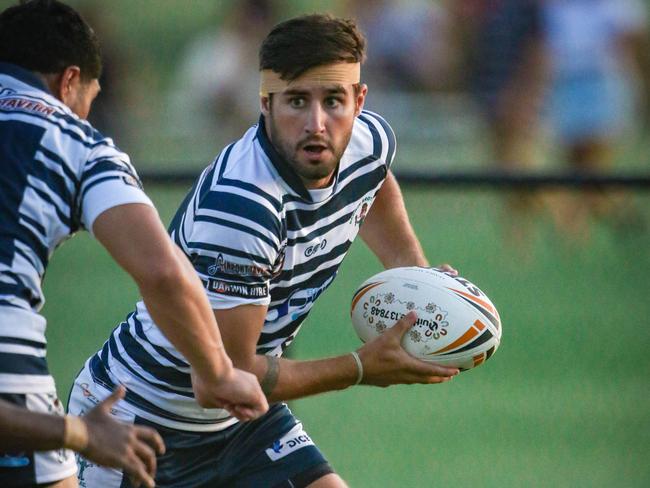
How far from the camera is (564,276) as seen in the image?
33.5 ft

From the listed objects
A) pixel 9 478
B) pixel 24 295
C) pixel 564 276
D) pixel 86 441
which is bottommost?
pixel 564 276

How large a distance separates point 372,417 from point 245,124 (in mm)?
7514

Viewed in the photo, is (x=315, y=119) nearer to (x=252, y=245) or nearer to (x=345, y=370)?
(x=252, y=245)

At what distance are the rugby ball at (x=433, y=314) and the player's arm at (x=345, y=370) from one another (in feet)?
0.17

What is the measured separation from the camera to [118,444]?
118 inches

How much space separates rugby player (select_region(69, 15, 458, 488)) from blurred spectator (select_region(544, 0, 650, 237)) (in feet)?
23.8

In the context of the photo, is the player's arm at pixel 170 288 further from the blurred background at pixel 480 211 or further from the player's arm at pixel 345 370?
the blurred background at pixel 480 211

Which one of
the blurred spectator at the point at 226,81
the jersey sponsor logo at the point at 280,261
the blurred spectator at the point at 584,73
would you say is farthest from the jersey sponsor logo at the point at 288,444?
the blurred spectator at the point at 226,81

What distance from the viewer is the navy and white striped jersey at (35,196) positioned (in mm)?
3238

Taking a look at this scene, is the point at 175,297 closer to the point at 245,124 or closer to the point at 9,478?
the point at 9,478

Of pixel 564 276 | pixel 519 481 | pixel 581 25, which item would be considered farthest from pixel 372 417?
pixel 581 25

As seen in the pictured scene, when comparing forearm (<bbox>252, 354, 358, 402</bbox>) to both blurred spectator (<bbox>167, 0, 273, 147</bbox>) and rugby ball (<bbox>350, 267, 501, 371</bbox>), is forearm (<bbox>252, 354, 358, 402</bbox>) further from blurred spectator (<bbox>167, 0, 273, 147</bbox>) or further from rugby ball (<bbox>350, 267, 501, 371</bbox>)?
blurred spectator (<bbox>167, 0, 273, 147</bbox>)

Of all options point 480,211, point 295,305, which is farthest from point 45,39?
point 480,211

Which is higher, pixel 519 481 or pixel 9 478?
pixel 9 478
